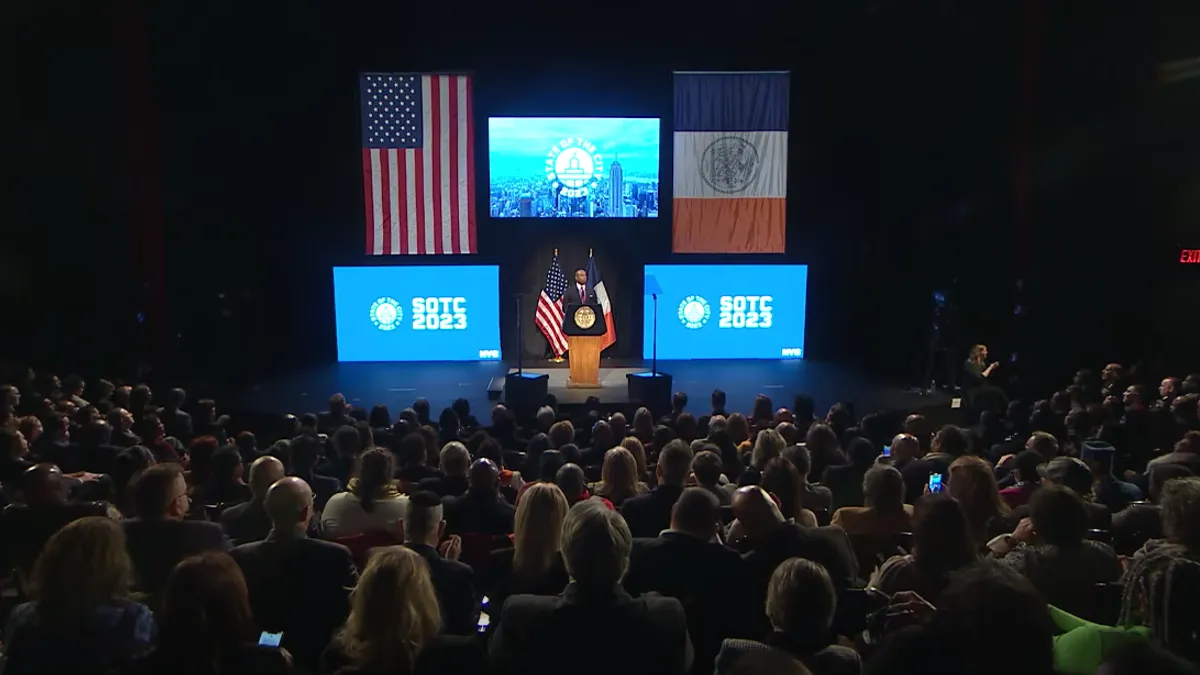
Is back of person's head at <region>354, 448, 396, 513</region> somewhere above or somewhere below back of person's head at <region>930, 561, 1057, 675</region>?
below

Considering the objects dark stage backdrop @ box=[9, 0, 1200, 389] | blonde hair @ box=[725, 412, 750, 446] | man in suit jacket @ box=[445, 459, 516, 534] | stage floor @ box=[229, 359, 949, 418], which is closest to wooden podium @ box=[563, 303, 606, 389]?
stage floor @ box=[229, 359, 949, 418]

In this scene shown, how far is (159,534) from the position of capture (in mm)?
3732

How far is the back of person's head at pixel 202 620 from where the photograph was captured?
8.07 ft

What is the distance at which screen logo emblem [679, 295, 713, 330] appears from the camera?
43.5 feet

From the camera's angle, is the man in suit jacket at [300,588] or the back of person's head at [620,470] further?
the back of person's head at [620,470]

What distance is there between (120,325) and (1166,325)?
12069 millimetres

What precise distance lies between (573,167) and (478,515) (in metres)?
8.99

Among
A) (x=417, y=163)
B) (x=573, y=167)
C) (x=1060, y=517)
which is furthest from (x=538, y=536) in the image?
(x=573, y=167)

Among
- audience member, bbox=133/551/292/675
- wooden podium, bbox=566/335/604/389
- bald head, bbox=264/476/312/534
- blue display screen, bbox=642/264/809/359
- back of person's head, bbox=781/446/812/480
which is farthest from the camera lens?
blue display screen, bbox=642/264/809/359

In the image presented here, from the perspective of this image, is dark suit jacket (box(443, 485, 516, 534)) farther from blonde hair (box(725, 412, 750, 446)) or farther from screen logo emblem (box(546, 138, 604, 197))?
Answer: screen logo emblem (box(546, 138, 604, 197))

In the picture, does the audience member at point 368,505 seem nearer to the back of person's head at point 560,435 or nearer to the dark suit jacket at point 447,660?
the dark suit jacket at point 447,660

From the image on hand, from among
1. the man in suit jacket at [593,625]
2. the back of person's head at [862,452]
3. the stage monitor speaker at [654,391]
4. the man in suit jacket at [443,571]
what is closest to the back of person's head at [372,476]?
the man in suit jacket at [443,571]

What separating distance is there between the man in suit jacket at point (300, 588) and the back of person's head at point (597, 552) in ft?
3.33

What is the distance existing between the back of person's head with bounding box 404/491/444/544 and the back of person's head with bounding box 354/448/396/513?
0.74 metres
